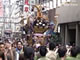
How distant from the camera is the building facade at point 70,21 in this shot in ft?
80.4

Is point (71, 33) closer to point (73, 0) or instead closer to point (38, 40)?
point (73, 0)

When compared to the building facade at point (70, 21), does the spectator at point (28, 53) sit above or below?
A: above

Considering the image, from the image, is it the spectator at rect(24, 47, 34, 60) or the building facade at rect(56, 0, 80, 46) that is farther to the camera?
the building facade at rect(56, 0, 80, 46)

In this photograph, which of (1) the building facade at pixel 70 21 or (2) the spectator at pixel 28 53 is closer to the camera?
(2) the spectator at pixel 28 53

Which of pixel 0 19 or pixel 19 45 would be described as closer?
pixel 19 45

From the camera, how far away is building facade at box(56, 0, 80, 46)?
80.4ft

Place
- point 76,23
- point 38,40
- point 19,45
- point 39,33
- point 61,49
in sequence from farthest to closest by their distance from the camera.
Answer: point 76,23 → point 39,33 → point 38,40 → point 19,45 → point 61,49

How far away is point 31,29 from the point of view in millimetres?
19062

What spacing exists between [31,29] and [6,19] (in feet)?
144

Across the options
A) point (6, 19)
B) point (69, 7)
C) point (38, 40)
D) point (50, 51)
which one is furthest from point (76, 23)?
point (6, 19)

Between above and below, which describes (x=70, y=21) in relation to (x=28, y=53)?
below

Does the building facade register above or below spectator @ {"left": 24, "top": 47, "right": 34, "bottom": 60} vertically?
below

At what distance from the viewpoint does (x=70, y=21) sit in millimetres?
25969

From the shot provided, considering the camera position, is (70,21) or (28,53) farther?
(70,21)
